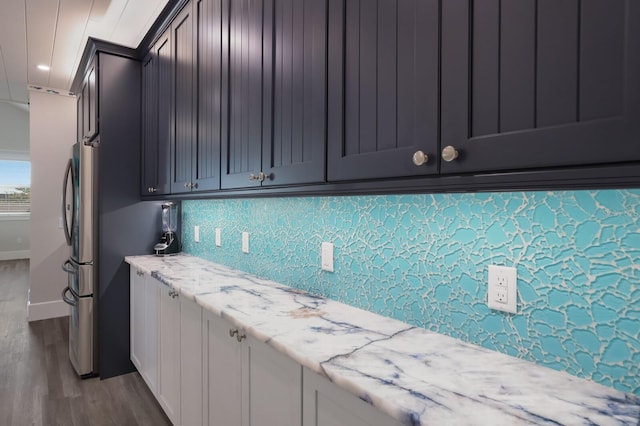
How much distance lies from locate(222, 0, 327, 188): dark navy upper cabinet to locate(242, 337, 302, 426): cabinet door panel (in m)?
0.57

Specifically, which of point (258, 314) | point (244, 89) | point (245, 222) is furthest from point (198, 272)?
point (244, 89)

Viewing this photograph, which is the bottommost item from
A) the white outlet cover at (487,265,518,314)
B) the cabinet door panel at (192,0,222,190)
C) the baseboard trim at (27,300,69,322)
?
the baseboard trim at (27,300,69,322)

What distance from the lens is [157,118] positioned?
2.70 m

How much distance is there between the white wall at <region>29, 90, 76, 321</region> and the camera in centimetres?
434

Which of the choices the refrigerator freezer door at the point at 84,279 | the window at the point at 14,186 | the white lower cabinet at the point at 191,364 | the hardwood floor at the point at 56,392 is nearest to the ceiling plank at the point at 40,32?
the refrigerator freezer door at the point at 84,279

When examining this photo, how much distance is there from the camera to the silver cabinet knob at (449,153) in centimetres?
81

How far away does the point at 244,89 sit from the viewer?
5.33 feet

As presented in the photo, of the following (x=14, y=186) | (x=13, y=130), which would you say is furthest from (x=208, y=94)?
(x=14, y=186)

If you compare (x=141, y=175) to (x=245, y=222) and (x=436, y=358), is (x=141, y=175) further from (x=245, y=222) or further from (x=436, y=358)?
(x=436, y=358)

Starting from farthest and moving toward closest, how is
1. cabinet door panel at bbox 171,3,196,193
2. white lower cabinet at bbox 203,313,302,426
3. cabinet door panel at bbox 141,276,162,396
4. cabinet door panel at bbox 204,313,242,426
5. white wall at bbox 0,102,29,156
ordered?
1. white wall at bbox 0,102,29,156
2. cabinet door panel at bbox 141,276,162,396
3. cabinet door panel at bbox 171,3,196,193
4. cabinet door panel at bbox 204,313,242,426
5. white lower cabinet at bbox 203,313,302,426

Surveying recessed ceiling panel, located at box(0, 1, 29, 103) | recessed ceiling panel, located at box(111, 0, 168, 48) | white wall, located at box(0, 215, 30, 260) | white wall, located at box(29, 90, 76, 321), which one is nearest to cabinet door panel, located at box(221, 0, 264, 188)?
recessed ceiling panel, located at box(111, 0, 168, 48)

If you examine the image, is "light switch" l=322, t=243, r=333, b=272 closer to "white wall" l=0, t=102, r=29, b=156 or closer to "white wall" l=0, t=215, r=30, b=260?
"white wall" l=0, t=102, r=29, b=156

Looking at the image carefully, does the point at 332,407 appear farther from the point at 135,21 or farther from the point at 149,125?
the point at 135,21

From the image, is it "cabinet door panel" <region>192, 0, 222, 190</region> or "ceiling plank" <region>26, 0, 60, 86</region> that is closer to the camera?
"cabinet door panel" <region>192, 0, 222, 190</region>
